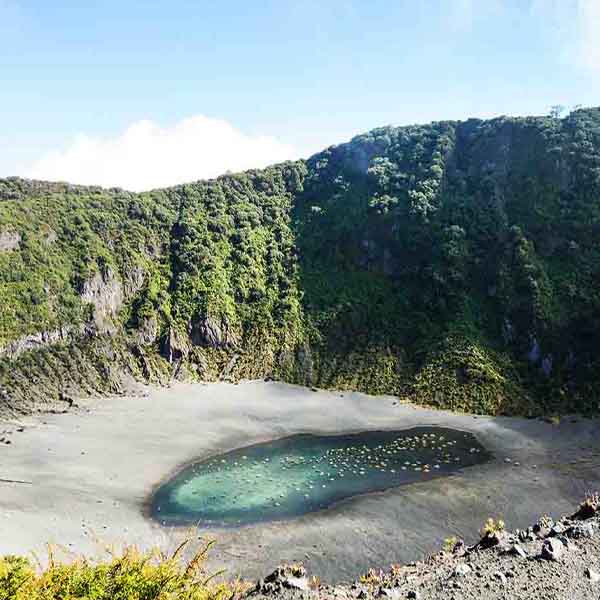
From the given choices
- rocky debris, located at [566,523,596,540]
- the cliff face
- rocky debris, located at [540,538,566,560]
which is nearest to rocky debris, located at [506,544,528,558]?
rocky debris, located at [540,538,566,560]

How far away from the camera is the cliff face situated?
215ft

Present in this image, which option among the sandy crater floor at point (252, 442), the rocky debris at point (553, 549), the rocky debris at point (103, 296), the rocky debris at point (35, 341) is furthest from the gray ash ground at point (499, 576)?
the rocky debris at point (103, 296)

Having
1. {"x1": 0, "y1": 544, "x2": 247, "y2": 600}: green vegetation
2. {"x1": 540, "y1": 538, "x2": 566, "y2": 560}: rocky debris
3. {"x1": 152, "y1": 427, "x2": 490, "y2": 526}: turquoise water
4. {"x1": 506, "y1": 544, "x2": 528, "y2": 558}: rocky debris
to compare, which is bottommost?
{"x1": 152, "y1": 427, "x2": 490, "y2": 526}: turquoise water

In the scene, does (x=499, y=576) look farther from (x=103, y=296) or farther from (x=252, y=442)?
(x=103, y=296)

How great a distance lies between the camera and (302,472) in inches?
1957

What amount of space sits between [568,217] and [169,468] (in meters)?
64.8

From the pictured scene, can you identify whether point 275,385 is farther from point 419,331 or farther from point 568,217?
point 568,217

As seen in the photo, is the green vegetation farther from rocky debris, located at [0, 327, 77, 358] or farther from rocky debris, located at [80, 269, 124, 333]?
rocky debris, located at [80, 269, 124, 333]

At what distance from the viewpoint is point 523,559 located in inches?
695

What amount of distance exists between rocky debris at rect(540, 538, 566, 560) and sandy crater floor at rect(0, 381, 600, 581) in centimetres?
1880

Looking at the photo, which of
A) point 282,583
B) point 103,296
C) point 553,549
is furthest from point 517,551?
point 103,296

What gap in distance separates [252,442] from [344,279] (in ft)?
116

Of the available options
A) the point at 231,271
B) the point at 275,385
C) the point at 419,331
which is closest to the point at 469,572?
the point at 275,385

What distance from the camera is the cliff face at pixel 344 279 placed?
6544 cm
